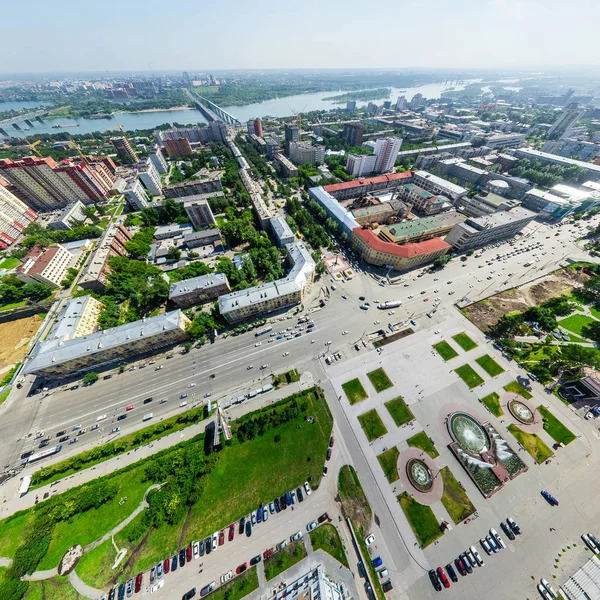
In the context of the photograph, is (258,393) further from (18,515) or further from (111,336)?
(18,515)

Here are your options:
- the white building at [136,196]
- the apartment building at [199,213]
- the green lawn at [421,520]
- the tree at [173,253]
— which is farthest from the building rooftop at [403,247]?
the white building at [136,196]

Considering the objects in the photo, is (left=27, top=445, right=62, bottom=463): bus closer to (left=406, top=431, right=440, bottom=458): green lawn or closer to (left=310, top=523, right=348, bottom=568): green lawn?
(left=310, top=523, right=348, bottom=568): green lawn

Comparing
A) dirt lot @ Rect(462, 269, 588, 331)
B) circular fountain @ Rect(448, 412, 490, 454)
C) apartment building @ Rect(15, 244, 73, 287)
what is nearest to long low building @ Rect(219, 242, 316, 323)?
circular fountain @ Rect(448, 412, 490, 454)

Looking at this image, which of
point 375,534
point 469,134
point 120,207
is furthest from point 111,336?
point 469,134

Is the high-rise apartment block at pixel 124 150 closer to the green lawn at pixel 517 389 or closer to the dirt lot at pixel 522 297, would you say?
the dirt lot at pixel 522 297

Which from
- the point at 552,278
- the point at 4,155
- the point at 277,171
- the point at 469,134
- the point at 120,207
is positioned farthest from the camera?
the point at 469,134

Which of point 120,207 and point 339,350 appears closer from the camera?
point 339,350
